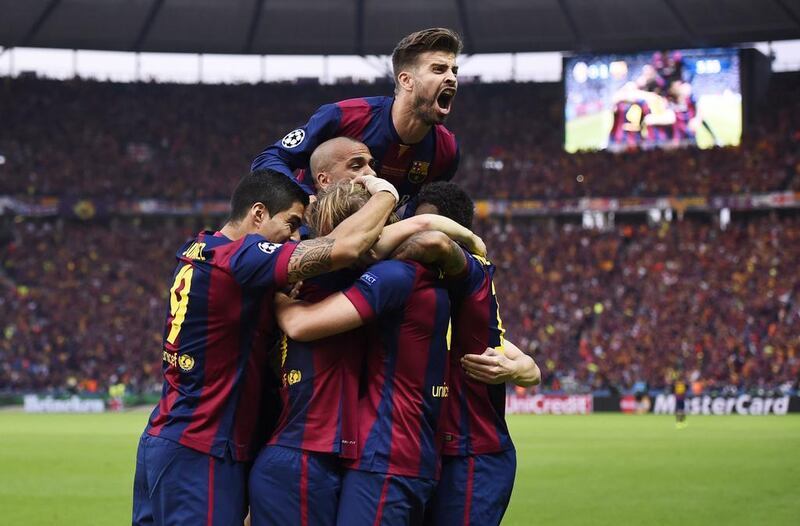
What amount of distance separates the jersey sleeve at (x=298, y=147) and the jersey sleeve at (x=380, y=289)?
1.34 metres

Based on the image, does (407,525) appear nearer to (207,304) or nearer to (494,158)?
(207,304)

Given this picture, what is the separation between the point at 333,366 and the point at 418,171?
2598 millimetres

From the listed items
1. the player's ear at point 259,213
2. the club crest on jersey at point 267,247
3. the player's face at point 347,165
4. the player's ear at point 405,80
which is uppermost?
the player's ear at point 405,80

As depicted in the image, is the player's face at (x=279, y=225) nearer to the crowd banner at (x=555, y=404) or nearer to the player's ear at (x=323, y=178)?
the player's ear at (x=323, y=178)

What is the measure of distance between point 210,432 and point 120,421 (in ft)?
92.7

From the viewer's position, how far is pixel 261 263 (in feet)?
18.2

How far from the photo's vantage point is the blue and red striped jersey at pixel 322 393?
544 centimetres

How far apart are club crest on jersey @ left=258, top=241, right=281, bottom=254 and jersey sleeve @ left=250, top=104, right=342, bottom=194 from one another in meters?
1.03

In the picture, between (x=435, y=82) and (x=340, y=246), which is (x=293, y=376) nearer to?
(x=340, y=246)

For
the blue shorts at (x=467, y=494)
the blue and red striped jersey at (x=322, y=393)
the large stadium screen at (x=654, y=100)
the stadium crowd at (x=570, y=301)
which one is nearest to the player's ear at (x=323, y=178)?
the blue and red striped jersey at (x=322, y=393)

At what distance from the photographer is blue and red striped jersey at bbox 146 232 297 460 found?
5820 mm

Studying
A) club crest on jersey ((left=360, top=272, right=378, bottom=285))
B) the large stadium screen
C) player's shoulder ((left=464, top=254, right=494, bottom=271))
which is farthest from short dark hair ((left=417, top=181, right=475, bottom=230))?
the large stadium screen

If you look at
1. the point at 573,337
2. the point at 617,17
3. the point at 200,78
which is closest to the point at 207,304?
the point at 573,337

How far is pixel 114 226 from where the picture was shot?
5078 centimetres
